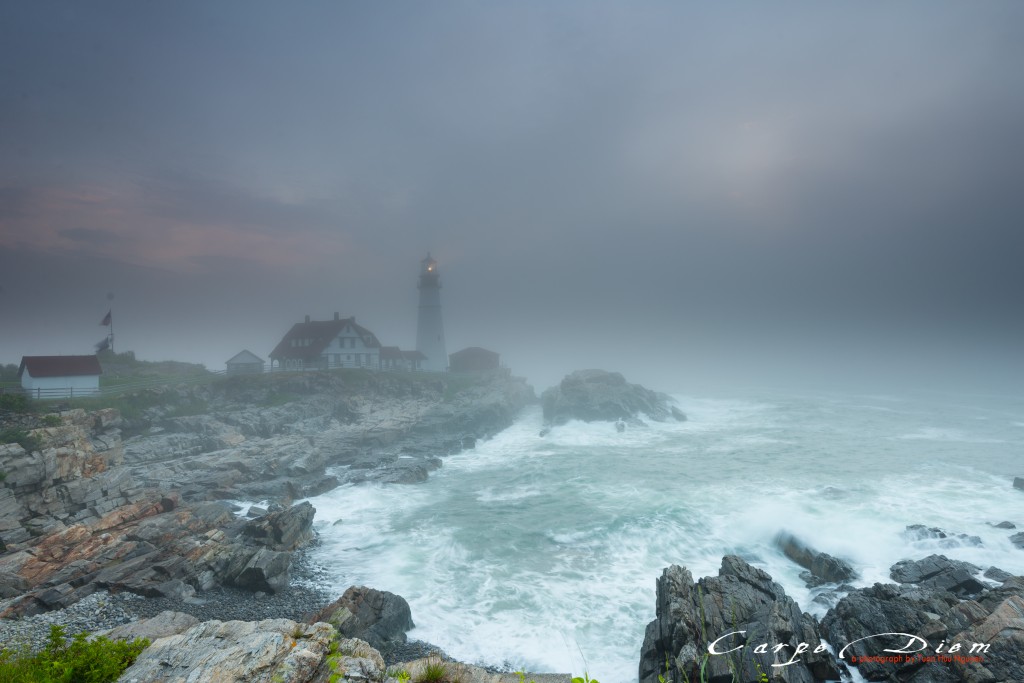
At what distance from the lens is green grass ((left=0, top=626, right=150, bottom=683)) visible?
276 inches

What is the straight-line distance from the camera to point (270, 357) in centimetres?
6378

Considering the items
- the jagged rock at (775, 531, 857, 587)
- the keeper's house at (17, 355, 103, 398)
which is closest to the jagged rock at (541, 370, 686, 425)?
the jagged rock at (775, 531, 857, 587)

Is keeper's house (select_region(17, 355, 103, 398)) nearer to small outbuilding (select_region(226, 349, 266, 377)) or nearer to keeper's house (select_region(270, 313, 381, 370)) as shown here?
small outbuilding (select_region(226, 349, 266, 377))

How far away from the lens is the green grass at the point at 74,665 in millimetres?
7000

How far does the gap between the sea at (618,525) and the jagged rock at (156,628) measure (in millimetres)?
6043

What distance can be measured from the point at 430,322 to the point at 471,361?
10.4 metres

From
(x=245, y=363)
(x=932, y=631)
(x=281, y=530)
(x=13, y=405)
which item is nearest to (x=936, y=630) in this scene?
(x=932, y=631)

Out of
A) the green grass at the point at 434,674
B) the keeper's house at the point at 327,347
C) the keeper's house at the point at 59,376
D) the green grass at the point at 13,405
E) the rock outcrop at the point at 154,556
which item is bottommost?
the rock outcrop at the point at 154,556

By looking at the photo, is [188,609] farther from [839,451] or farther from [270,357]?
[270,357]

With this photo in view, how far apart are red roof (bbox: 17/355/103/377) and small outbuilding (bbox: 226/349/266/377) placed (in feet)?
60.3

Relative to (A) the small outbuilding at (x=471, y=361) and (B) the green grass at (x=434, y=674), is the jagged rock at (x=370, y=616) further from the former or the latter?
(A) the small outbuilding at (x=471, y=361)

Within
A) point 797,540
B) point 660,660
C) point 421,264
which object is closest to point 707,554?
point 797,540

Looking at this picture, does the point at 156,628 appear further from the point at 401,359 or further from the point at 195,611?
the point at 401,359

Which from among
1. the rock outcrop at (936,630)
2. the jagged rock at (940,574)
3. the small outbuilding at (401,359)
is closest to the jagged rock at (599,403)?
the small outbuilding at (401,359)
